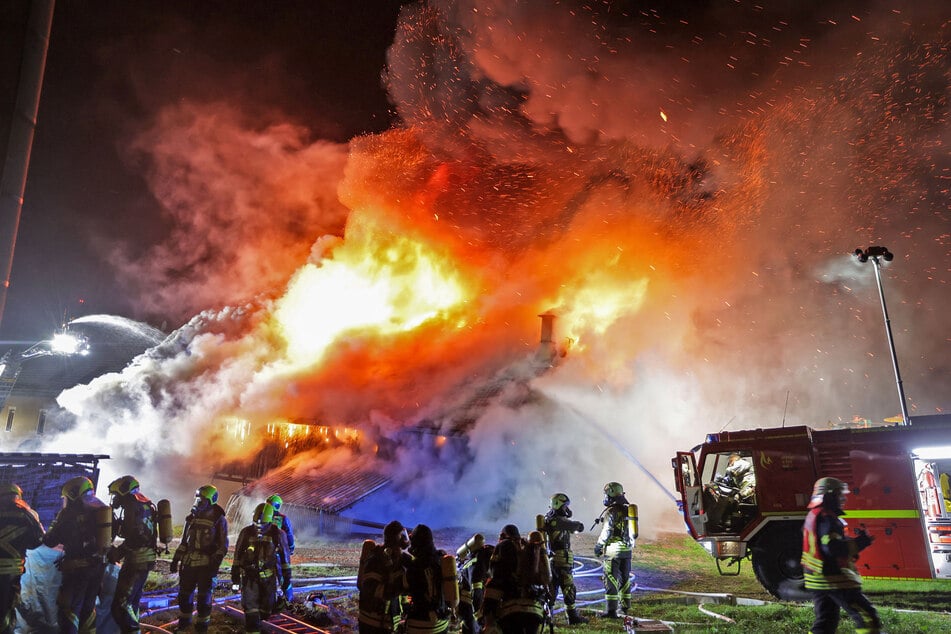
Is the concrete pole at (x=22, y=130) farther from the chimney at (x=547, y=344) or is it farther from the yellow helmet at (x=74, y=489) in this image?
the chimney at (x=547, y=344)

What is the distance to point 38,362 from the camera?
4138 centimetres

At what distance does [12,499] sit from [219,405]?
21252 mm

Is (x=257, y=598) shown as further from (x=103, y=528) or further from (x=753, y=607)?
(x=753, y=607)

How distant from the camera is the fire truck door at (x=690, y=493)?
38.3 feet

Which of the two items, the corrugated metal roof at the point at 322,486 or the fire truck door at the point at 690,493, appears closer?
the fire truck door at the point at 690,493

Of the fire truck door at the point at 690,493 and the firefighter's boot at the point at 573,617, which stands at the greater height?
the fire truck door at the point at 690,493

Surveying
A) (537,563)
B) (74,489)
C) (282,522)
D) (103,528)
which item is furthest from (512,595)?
(74,489)

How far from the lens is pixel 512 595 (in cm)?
569

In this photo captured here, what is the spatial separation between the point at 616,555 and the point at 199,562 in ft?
22.1

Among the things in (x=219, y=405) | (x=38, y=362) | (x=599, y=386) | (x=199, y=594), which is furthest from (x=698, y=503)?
(x=38, y=362)

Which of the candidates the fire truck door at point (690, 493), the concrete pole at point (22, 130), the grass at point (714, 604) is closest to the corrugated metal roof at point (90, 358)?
the grass at point (714, 604)

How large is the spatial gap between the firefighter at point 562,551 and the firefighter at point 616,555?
2.18 feet

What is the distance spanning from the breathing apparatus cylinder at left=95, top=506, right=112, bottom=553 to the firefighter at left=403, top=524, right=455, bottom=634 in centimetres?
442

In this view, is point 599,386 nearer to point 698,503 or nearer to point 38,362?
point 698,503
